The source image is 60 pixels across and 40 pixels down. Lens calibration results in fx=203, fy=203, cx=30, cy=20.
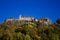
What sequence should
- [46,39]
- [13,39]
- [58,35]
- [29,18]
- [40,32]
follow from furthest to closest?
[29,18] → [40,32] → [58,35] → [46,39] → [13,39]

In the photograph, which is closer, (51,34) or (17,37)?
(17,37)

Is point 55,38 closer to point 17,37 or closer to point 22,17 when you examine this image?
point 17,37

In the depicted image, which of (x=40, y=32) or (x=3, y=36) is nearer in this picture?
(x=3, y=36)

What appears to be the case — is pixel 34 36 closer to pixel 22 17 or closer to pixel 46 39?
pixel 46 39

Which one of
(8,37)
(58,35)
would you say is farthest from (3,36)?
(58,35)

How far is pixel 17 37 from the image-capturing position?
2480 cm

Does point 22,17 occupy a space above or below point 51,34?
above

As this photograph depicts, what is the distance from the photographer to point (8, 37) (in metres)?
→ 24.4

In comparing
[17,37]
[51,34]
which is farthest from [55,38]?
[17,37]

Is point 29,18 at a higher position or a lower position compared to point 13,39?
higher

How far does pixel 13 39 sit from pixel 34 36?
12.8 feet

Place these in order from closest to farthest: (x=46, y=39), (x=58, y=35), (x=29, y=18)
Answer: (x=46, y=39) < (x=58, y=35) < (x=29, y=18)

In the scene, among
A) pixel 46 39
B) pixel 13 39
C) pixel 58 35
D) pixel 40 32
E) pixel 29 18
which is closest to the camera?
pixel 13 39

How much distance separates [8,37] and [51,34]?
20.7 feet
